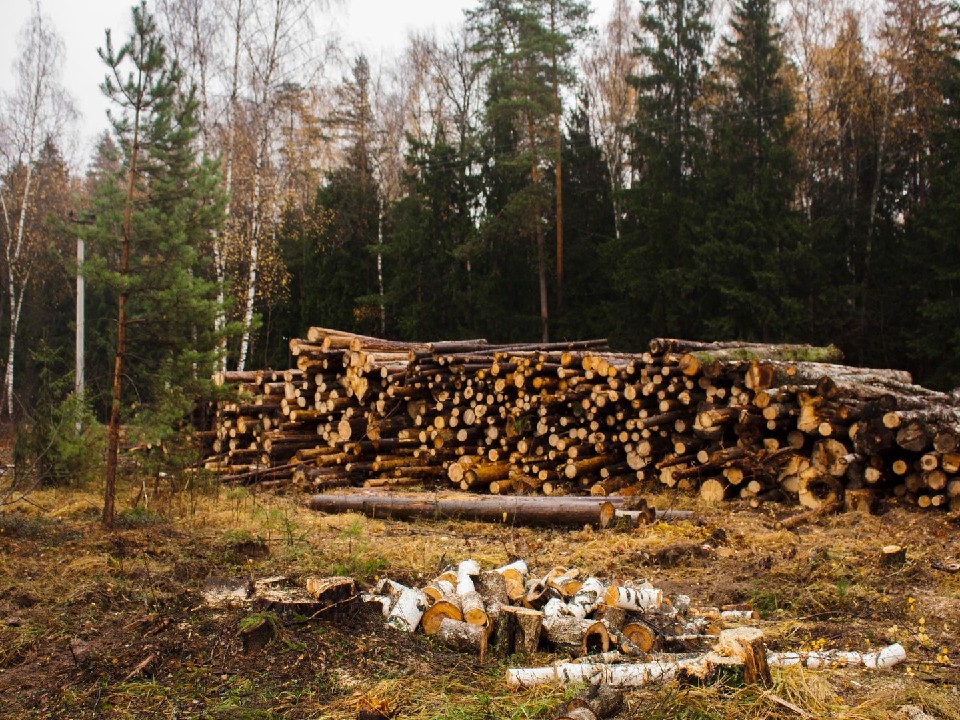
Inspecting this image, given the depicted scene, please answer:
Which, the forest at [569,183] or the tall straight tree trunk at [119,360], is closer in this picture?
the tall straight tree trunk at [119,360]

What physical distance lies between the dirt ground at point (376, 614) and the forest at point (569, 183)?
437 inches

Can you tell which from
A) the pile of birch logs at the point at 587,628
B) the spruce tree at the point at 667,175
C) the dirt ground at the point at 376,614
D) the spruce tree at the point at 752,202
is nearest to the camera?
the dirt ground at the point at 376,614

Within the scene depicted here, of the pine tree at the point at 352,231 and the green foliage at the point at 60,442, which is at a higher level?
the pine tree at the point at 352,231

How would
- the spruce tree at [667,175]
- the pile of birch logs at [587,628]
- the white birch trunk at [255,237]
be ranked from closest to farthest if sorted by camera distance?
the pile of birch logs at [587,628], the white birch trunk at [255,237], the spruce tree at [667,175]

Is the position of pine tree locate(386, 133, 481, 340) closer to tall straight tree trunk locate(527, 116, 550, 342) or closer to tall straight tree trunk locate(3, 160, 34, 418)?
tall straight tree trunk locate(527, 116, 550, 342)

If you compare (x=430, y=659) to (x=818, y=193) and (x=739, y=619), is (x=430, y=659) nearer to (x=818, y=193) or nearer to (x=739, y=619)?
(x=739, y=619)

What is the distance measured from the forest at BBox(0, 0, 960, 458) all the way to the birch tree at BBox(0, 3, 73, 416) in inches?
3.3

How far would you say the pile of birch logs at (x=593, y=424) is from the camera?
811cm

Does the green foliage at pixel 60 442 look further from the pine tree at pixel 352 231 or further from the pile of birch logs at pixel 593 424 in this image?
the pine tree at pixel 352 231

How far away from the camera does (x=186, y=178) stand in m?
7.36

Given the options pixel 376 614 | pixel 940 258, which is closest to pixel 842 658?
pixel 376 614

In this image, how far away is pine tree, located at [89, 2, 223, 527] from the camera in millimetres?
6957

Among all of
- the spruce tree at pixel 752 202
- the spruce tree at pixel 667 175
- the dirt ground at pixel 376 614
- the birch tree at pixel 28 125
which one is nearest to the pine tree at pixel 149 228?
the dirt ground at pixel 376 614

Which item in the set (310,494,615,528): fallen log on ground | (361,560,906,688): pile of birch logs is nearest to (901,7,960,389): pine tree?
(310,494,615,528): fallen log on ground
